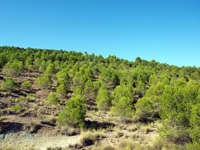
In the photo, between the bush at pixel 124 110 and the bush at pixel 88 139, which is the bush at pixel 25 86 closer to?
the bush at pixel 124 110

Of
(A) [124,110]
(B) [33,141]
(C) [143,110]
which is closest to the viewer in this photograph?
(B) [33,141]

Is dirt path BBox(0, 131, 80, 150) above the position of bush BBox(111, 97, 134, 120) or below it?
below

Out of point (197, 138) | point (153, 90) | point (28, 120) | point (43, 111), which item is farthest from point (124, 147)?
point (153, 90)

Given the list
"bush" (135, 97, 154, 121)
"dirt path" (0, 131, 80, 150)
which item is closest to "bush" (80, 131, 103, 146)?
"dirt path" (0, 131, 80, 150)

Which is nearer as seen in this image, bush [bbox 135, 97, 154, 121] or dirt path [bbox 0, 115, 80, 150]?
dirt path [bbox 0, 115, 80, 150]

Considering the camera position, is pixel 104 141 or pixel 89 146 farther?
pixel 104 141

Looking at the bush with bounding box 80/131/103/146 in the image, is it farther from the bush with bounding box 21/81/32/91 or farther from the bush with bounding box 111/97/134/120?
the bush with bounding box 21/81/32/91

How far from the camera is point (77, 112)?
522 inches

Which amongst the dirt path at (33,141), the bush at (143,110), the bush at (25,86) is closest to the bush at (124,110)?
the bush at (143,110)

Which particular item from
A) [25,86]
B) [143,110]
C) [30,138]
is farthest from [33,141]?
[25,86]

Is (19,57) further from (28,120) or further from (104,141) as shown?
(104,141)

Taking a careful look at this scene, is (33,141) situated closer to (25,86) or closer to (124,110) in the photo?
(124,110)

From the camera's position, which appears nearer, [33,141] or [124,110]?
[33,141]

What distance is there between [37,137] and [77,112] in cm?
441
